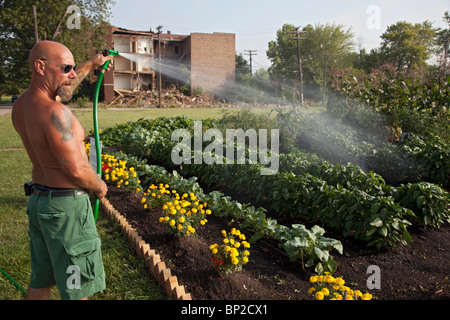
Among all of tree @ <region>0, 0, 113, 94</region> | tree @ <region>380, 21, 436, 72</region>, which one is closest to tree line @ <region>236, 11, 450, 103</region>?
tree @ <region>380, 21, 436, 72</region>

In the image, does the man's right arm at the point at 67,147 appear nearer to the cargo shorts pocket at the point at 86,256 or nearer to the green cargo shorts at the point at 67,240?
the green cargo shorts at the point at 67,240

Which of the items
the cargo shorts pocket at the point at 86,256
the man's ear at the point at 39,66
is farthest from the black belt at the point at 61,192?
the man's ear at the point at 39,66

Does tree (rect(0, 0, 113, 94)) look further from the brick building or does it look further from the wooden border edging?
the wooden border edging

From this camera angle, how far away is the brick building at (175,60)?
40.8m

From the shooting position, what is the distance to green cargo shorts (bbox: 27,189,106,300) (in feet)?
7.01

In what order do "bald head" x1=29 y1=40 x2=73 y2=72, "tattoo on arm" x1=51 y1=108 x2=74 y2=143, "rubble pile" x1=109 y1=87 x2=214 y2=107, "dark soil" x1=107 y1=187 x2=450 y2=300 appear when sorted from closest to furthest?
1. "tattoo on arm" x1=51 y1=108 x2=74 y2=143
2. "bald head" x1=29 y1=40 x2=73 y2=72
3. "dark soil" x1=107 y1=187 x2=450 y2=300
4. "rubble pile" x1=109 y1=87 x2=214 y2=107

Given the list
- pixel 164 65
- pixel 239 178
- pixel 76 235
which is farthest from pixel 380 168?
pixel 164 65

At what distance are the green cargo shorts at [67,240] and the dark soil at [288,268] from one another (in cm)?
97

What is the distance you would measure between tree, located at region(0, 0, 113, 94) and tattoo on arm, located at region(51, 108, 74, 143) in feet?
106

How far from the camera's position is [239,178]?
520cm

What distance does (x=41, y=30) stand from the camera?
101 feet

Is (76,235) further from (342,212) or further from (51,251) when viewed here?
(342,212)
